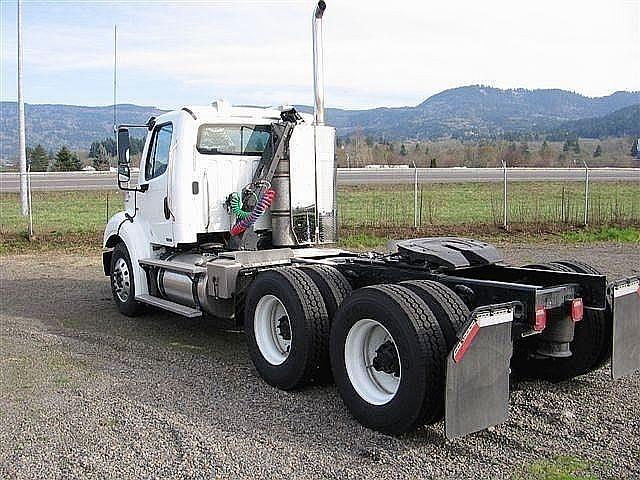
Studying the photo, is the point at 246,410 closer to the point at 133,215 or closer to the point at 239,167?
the point at 239,167

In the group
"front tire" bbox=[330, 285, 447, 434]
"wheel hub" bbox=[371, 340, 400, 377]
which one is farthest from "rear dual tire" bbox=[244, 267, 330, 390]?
"wheel hub" bbox=[371, 340, 400, 377]

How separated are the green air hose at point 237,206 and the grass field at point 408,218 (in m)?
8.42

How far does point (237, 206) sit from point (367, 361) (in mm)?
3370

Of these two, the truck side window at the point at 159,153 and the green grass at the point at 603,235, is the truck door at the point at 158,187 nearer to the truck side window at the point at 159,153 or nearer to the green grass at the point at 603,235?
the truck side window at the point at 159,153

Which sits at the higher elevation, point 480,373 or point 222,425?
point 480,373

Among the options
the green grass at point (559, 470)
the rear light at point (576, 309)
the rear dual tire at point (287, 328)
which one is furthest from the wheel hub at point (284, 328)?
the green grass at point (559, 470)

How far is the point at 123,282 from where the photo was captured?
9875 mm

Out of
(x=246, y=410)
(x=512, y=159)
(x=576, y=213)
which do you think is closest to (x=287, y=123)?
(x=246, y=410)

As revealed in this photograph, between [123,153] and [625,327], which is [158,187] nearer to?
[123,153]

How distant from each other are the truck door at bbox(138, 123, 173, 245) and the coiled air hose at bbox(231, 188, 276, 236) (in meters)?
0.78

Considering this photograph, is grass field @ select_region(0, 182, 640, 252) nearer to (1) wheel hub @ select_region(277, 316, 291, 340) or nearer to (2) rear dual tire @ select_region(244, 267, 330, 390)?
(2) rear dual tire @ select_region(244, 267, 330, 390)

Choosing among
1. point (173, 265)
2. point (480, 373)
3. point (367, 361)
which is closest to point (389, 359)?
point (367, 361)

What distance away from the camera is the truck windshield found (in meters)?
8.61

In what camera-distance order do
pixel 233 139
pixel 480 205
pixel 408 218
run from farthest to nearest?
pixel 480 205 → pixel 408 218 → pixel 233 139
